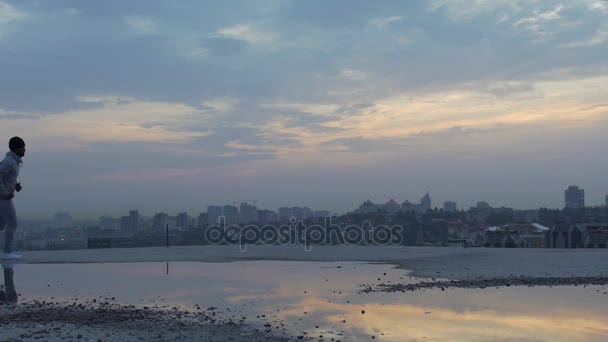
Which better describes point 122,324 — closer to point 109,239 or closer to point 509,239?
point 109,239

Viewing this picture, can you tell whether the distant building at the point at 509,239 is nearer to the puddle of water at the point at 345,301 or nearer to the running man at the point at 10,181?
the puddle of water at the point at 345,301

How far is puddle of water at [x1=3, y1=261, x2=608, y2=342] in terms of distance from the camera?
7203mm

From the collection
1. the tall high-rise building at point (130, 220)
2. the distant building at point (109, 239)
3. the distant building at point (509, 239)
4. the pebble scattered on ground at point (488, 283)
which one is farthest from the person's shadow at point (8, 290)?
the tall high-rise building at point (130, 220)

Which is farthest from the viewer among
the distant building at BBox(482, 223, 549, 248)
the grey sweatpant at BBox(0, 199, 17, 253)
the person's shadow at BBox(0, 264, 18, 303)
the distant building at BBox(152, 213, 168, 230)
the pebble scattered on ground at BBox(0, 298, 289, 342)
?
the distant building at BBox(152, 213, 168, 230)

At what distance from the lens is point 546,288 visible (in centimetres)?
1108

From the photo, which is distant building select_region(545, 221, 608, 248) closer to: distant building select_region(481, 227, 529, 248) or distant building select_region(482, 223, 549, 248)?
distant building select_region(482, 223, 549, 248)

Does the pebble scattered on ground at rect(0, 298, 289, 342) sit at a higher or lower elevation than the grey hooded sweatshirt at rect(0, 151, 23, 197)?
lower

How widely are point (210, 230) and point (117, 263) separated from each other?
13843 millimetres

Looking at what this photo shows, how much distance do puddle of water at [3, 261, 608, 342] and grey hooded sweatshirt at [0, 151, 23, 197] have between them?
5.81ft

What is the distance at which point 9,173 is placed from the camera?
14789 millimetres

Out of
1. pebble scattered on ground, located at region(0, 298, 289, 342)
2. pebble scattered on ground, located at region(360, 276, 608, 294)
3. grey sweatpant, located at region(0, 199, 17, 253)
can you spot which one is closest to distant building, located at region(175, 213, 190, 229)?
grey sweatpant, located at region(0, 199, 17, 253)

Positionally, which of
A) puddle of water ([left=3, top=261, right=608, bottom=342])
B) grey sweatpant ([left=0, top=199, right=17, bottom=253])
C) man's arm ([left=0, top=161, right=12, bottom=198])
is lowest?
puddle of water ([left=3, top=261, right=608, bottom=342])

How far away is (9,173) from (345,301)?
901 centimetres

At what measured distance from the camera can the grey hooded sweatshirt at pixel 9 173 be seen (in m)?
14.7
